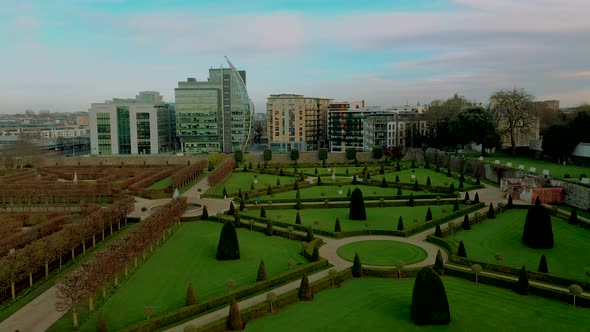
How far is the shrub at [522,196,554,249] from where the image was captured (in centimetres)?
2942

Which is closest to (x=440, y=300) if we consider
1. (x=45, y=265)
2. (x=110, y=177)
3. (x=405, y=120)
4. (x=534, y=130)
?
(x=45, y=265)

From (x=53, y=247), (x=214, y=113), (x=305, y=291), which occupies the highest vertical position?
(x=214, y=113)

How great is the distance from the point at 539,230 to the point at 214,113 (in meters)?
Answer: 91.4

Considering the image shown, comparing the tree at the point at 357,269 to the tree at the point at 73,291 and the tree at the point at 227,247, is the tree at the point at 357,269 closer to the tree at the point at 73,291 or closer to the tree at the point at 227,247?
the tree at the point at 227,247

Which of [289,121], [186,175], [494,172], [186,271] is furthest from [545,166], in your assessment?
[289,121]

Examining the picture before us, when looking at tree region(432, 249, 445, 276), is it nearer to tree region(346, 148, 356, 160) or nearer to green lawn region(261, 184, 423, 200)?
green lawn region(261, 184, 423, 200)

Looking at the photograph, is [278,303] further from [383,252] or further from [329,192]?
[329,192]

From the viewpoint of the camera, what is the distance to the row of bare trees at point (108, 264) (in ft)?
66.2

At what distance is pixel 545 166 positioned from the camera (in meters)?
57.8

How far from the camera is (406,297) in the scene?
2233 centimetres

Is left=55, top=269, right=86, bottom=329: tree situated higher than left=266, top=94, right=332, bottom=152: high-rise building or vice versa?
left=266, top=94, right=332, bottom=152: high-rise building

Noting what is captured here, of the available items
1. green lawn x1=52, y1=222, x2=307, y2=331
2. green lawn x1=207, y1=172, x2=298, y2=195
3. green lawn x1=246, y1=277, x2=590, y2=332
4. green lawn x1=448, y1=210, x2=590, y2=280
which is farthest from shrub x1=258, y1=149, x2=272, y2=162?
green lawn x1=246, y1=277, x2=590, y2=332

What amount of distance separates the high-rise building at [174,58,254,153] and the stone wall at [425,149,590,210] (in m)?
50.9

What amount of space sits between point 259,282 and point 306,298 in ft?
9.21
